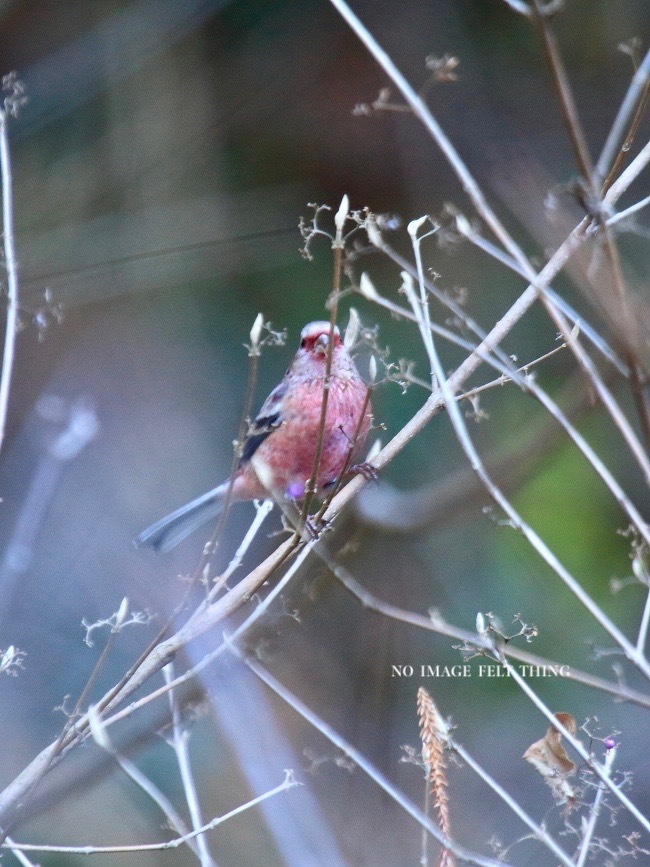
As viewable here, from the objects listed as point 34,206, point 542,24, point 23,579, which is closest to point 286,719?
point 23,579

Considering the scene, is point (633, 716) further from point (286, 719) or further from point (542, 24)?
point (542, 24)

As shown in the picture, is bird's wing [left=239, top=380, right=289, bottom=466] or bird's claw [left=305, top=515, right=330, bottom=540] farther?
bird's wing [left=239, top=380, right=289, bottom=466]

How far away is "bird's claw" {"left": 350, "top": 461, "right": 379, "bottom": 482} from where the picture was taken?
2658 mm

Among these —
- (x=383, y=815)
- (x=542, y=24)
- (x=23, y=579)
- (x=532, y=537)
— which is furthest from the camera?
(x=23, y=579)

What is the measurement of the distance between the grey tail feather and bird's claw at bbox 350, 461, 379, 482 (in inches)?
44.7

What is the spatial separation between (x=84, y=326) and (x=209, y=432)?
0.97 metres

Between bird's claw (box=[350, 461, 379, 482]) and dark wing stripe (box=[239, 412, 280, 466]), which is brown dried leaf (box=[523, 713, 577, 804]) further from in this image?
dark wing stripe (box=[239, 412, 280, 466])

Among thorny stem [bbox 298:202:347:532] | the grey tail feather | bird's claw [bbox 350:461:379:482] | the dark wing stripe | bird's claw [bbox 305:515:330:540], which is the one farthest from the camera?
the grey tail feather

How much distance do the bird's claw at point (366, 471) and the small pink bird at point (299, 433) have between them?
350 mm

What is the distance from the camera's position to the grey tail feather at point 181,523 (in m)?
3.92

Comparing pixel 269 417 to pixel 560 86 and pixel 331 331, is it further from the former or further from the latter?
pixel 560 86

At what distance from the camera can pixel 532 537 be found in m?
1.66

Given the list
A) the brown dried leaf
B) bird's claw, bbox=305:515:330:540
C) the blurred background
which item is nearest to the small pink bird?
bird's claw, bbox=305:515:330:540

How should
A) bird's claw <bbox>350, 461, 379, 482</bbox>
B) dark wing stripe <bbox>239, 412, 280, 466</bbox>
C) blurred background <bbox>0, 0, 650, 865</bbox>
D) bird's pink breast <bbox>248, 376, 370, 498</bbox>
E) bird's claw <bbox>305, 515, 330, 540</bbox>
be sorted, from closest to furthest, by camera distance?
1. bird's claw <bbox>305, 515, 330, 540</bbox>
2. bird's claw <bbox>350, 461, 379, 482</bbox>
3. bird's pink breast <bbox>248, 376, 370, 498</bbox>
4. dark wing stripe <bbox>239, 412, 280, 466</bbox>
5. blurred background <bbox>0, 0, 650, 865</bbox>
